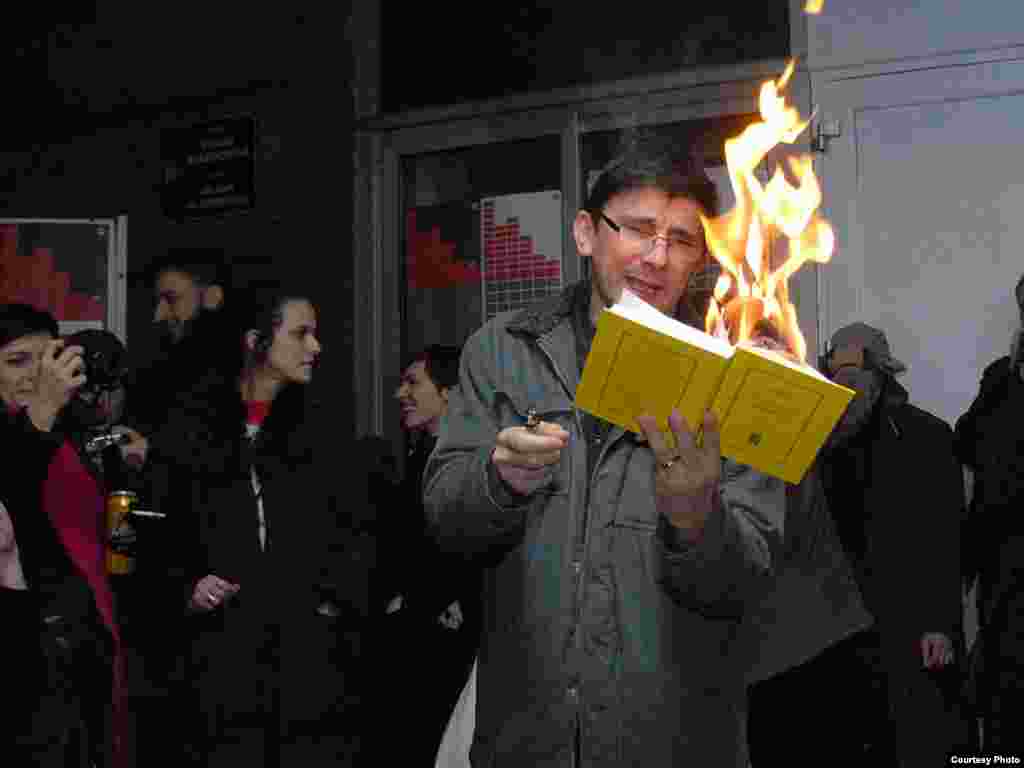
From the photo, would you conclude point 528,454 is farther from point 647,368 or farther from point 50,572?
point 50,572

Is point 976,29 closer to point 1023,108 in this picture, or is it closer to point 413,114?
point 1023,108

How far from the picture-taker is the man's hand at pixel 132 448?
4.62 meters

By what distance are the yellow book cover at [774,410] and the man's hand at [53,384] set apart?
8.18 ft

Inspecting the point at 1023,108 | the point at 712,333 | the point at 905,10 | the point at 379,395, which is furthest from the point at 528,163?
the point at 712,333

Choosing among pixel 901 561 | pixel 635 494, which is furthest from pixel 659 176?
pixel 901 561

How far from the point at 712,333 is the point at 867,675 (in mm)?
2493

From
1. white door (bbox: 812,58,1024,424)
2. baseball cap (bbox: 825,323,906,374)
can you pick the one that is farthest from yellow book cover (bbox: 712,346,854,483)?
white door (bbox: 812,58,1024,424)

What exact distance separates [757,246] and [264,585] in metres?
2.06

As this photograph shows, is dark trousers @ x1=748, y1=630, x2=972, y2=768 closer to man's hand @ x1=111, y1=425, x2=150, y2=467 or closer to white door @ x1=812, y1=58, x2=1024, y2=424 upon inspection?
white door @ x1=812, y1=58, x2=1024, y2=424

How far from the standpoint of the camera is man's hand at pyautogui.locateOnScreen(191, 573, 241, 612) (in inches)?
147

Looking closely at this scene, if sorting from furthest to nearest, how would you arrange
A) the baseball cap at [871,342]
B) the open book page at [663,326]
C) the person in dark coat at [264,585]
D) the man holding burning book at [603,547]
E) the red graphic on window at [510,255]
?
the red graphic on window at [510,255]
the baseball cap at [871,342]
the person in dark coat at [264,585]
the man holding burning book at [603,547]
the open book page at [663,326]

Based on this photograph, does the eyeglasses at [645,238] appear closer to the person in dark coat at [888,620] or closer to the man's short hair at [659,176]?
the man's short hair at [659,176]

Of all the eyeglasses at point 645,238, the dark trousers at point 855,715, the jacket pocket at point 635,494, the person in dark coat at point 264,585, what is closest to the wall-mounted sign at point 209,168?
the person in dark coat at point 264,585

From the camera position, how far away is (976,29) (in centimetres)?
539
